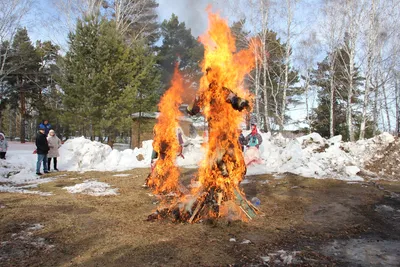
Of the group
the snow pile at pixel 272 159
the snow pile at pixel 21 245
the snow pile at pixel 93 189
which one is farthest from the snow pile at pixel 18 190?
the snow pile at pixel 21 245

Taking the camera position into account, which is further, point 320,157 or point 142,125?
point 142,125

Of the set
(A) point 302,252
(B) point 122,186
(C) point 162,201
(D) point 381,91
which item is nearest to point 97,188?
(B) point 122,186

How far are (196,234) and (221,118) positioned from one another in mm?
2333

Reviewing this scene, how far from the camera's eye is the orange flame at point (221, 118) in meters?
6.01

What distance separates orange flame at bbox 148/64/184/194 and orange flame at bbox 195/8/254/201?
96.6 inches

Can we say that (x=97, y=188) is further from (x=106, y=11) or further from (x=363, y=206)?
(x=106, y=11)

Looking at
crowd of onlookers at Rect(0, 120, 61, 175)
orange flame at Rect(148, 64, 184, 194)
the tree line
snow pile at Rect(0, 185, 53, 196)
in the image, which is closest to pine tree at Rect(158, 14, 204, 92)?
the tree line

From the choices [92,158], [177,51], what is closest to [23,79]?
[177,51]

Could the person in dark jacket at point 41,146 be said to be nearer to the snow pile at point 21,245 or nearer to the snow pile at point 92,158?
the snow pile at point 92,158

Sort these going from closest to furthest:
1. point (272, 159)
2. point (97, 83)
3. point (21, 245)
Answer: point (21, 245), point (272, 159), point (97, 83)

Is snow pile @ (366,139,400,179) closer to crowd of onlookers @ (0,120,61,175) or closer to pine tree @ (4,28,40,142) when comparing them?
crowd of onlookers @ (0,120,61,175)

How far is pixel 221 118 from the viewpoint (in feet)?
20.1

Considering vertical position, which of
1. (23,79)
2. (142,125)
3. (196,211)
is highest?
(23,79)

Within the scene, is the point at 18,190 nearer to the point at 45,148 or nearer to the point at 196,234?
the point at 45,148
